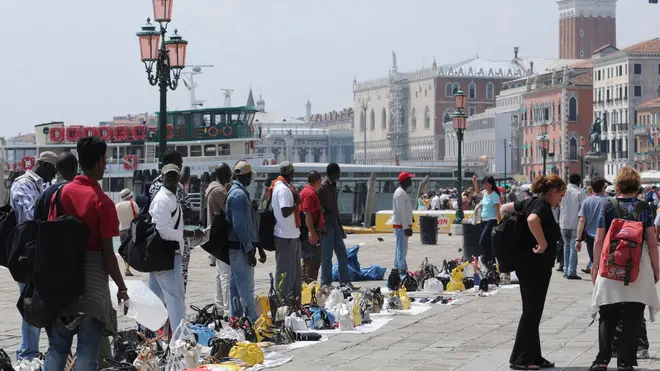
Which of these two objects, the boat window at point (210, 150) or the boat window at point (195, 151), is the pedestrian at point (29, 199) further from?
the boat window at point (195, 151)

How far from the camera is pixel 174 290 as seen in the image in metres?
9.47

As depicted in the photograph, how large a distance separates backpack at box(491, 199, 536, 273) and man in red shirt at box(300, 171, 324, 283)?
469 centimetres

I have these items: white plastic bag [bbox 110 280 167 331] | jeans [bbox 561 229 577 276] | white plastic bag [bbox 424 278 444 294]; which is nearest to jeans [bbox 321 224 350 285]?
white plastic bag [bbox 424 278 444 294]

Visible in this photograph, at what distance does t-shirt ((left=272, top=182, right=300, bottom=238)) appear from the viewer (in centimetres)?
1190

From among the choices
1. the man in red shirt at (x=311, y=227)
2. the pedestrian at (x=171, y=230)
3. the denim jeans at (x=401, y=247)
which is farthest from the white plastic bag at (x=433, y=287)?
the pedestrian at (x=171, y=230)

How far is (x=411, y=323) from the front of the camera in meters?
11.9

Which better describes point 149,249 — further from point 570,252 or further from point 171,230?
point 570,252

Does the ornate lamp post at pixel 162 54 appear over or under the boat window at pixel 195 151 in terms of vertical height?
over

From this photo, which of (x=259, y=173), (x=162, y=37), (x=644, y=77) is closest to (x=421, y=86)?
(x=644, y=77)

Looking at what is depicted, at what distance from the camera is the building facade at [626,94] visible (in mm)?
111062

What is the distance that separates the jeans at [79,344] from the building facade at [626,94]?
104571 mm

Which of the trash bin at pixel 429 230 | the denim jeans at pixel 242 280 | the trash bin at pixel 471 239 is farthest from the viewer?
the trash bin at pixel 429 230

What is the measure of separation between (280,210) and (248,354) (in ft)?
9.46

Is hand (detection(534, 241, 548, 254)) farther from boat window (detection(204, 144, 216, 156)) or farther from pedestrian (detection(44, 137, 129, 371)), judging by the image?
boat window (detection(204, 144, 216, 156))
